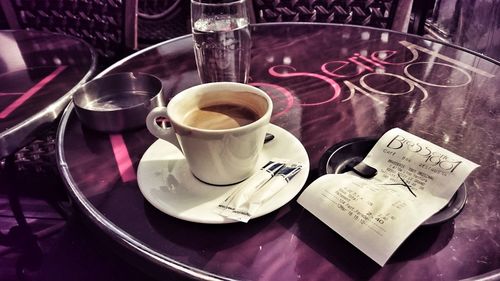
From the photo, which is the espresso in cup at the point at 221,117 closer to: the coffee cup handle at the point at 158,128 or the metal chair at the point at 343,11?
the coffee cup handle at the point at 158,128

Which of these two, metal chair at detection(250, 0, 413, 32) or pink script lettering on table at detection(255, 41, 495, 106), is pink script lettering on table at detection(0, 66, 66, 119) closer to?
pink script lettering on table at detection(255, 41, 495, 106)

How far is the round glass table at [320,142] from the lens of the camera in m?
0.40

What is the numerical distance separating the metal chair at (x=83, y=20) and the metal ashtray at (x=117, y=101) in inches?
24.8

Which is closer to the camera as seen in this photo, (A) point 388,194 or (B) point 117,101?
(A) point 388,194

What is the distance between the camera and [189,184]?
19.3 inches

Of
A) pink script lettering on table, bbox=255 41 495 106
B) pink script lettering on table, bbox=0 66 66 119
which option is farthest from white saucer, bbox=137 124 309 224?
pink script lettering on table, bbox=0 66 66 119

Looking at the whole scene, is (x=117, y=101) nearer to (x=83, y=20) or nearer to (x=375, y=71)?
(x=375, y=71)

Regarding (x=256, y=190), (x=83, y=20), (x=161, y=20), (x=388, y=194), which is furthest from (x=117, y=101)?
(x=161, y=20)

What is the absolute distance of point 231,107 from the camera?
54 cm

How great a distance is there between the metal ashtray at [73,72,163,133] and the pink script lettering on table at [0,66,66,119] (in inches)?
7.2

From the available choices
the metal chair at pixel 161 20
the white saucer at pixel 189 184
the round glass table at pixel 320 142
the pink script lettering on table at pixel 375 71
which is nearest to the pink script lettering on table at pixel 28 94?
the round glass table at pixel 320 142

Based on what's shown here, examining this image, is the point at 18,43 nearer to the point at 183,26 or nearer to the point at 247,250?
the point at 247,250

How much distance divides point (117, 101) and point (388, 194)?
495 mm

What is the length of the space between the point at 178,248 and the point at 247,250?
0.07 metres
